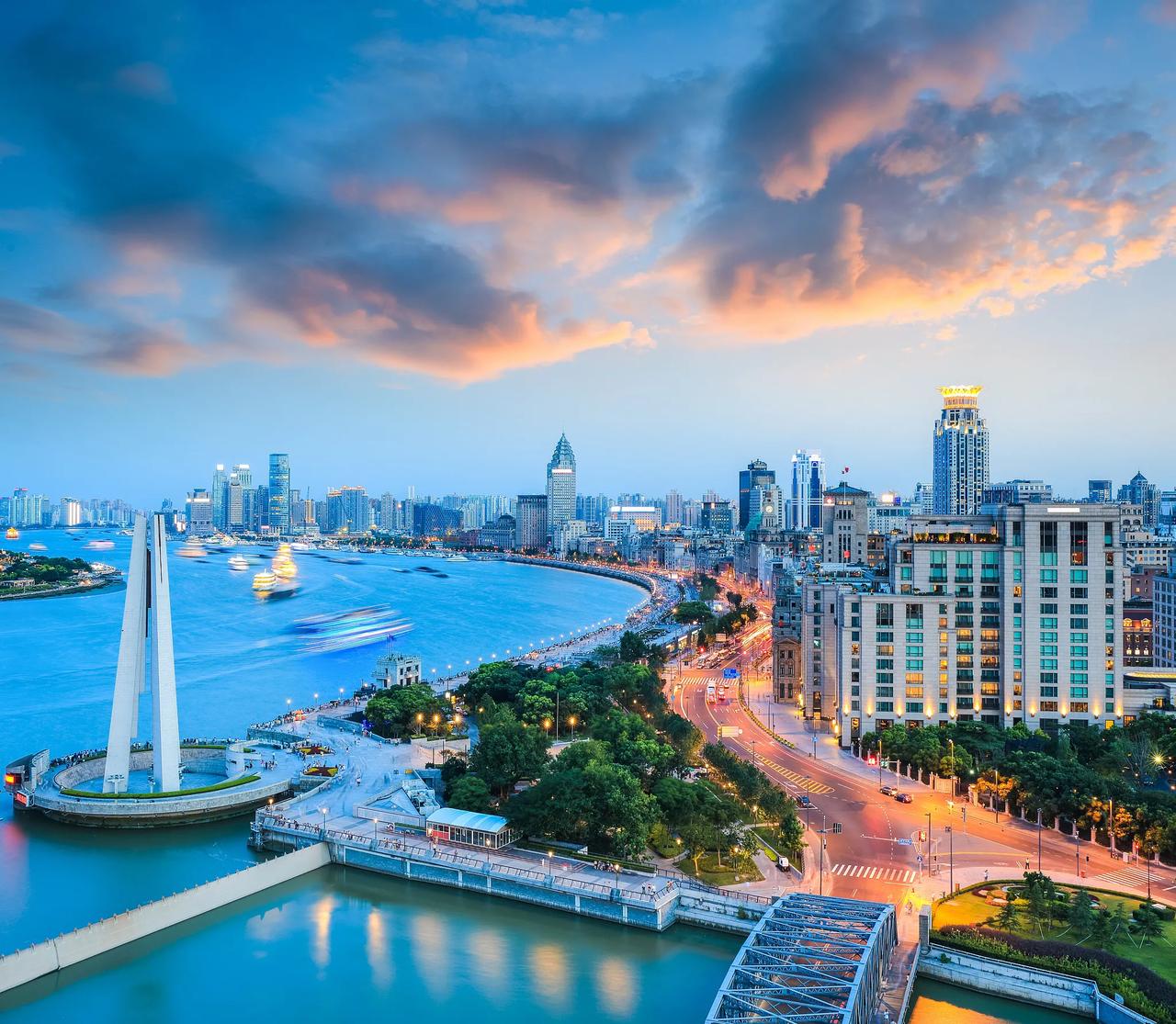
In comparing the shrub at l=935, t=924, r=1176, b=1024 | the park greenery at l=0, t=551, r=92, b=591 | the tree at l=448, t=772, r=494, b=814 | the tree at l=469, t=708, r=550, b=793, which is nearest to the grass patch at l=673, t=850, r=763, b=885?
the shrub at l=935, t=924, r=1176, b=1024

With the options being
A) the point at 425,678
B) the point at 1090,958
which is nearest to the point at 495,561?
the point at 425,678

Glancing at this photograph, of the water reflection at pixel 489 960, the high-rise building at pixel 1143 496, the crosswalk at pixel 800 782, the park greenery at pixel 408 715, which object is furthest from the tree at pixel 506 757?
the high-rise building at pixel 1143 496

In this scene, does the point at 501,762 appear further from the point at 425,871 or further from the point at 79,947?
the point at 79,947

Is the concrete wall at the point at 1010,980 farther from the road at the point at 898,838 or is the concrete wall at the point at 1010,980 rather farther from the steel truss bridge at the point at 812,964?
the road at the point at 898,838

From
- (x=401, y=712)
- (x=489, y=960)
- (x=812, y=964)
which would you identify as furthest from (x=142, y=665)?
(x=812, y=964)

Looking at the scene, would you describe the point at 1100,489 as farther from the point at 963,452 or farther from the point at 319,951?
the point at 319,951

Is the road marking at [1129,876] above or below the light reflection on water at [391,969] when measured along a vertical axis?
above
